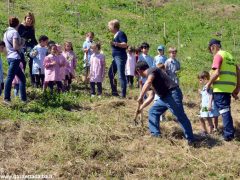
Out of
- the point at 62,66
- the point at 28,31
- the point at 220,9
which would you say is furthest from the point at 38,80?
the point at 220,9

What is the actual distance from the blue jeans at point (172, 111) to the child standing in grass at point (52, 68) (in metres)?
3.20

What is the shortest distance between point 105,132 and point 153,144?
2.72 ft

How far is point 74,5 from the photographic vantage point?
81.6ft

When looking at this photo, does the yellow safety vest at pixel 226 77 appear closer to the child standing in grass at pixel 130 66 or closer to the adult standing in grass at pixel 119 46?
the adult standing in grass at pixel 119 46

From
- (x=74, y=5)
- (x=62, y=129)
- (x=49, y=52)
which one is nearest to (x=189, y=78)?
(x=49, y=52)

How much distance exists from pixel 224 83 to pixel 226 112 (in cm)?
50

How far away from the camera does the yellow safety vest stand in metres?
8.37

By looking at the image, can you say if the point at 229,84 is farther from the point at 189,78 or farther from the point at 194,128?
the point at 189,78

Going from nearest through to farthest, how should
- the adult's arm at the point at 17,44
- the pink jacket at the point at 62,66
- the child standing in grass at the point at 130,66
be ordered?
the adult's arm at the point at 17,44 < the pink jacket at the point at 62,66 < the child standing in grass at the point at 130,66

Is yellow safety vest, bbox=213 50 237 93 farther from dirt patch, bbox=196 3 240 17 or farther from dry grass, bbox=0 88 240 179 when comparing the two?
dirt patch, bbox=196 3 240 17

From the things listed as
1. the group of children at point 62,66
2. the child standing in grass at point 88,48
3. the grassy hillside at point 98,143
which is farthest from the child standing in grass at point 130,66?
the group of children at point 62,66

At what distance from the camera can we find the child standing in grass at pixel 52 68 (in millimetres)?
10602

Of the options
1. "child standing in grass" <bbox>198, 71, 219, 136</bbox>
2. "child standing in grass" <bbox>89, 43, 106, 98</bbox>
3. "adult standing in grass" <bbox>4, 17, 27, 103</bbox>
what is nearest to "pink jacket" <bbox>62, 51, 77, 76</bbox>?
"child standing in grass" <bbox>89, 43, 106, 98</bbox>

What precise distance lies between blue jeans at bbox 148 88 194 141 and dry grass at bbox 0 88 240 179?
0.19m
